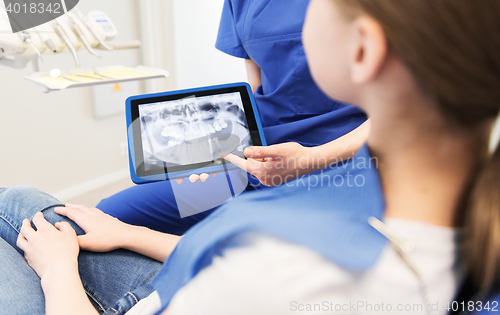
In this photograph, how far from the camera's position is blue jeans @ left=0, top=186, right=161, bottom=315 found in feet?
1.90

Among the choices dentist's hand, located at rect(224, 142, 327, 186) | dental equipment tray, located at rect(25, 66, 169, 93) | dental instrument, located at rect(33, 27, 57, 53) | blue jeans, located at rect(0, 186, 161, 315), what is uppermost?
dental instrument, located at rect(33, 27, 57, 53)

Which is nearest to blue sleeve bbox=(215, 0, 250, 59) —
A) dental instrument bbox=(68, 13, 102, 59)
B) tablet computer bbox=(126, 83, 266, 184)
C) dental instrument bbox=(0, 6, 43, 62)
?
tablet computer bbox=(126, 83, 266, 184)

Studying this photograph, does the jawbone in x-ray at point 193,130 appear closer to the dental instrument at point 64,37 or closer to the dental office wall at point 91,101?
the dental instrument at point 64,37

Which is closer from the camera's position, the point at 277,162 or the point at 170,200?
the point at 277,162

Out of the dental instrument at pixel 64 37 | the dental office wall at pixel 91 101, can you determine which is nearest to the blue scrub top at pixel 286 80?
the dental instrument at pixel 64 37

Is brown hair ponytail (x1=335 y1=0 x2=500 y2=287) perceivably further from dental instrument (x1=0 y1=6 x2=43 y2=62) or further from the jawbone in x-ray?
dental instrument (x1=0 y1=6 x2=43 y2=62)

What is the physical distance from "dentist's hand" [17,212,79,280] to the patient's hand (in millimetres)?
23

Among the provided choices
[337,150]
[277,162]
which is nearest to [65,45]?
[277,162]

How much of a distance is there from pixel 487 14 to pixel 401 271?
23cm

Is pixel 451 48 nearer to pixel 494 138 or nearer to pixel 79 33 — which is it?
pixel 494 138

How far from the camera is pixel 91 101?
1780 mm

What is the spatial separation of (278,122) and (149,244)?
17.7 inches

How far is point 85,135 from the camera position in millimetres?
1812

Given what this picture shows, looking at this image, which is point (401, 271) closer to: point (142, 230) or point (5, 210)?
point (142, 230)
